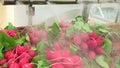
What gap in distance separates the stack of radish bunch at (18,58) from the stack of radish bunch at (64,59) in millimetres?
84

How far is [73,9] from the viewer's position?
200cm

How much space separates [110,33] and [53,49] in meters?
0.34

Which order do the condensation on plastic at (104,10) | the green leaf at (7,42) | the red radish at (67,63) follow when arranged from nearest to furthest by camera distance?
the red radish at (67,63) < the green leaf at (7,42) < the condensation on plastic at (104,10)

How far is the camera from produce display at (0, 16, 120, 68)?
38.2 inches

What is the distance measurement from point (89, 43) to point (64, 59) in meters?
0.20

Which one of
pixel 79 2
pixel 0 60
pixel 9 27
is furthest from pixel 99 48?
pixel 79 2

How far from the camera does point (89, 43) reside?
1099 mm

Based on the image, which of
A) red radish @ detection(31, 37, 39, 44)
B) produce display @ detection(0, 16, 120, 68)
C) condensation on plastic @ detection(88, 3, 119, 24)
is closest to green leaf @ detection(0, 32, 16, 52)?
produce display @ detection(0, 16, 120, 68)

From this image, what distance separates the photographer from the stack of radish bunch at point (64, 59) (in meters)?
0.93

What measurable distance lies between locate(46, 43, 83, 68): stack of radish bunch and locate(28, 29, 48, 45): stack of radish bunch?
195 millimetres

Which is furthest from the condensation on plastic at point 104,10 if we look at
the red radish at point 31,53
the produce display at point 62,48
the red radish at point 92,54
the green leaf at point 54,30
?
the red radish at point 31,53

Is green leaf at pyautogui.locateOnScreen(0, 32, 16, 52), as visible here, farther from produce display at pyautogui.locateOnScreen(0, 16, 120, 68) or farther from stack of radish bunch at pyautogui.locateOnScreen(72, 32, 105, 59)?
stack of radish bunch at pyautogui.locateOnScreen(72, 32, 105, 59)

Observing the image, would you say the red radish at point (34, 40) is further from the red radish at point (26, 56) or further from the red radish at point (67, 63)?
the red radish at point (67, 63)

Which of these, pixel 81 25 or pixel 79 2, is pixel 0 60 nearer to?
pixel 81 25
